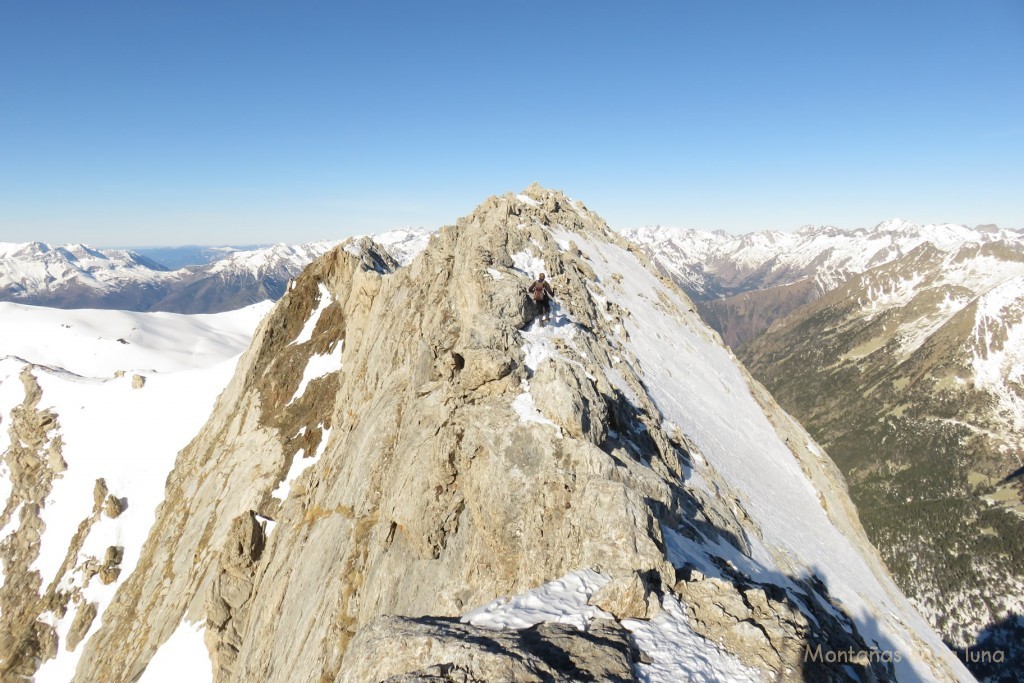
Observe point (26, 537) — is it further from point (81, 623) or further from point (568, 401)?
point (568, 401)

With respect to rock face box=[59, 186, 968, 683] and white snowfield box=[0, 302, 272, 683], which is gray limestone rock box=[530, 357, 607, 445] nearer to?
rock face box=[59, 186, 968, 683]

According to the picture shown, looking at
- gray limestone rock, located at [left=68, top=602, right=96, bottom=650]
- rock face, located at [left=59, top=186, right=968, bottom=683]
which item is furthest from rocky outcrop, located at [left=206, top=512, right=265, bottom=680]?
gray limestone rock, located at [left=68, top=602, right=96, bottom=650]

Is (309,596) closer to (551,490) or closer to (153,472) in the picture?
(551,490)

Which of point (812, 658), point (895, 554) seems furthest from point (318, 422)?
point (895, 554)

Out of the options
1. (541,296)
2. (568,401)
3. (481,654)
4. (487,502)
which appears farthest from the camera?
(541,296)

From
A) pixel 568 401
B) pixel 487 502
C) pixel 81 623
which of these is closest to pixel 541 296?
pixel 568 401

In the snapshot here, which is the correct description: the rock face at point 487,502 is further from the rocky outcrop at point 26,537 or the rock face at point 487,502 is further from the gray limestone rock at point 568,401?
the rocky outcrop at point 26,537

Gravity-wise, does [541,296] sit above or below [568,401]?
above
